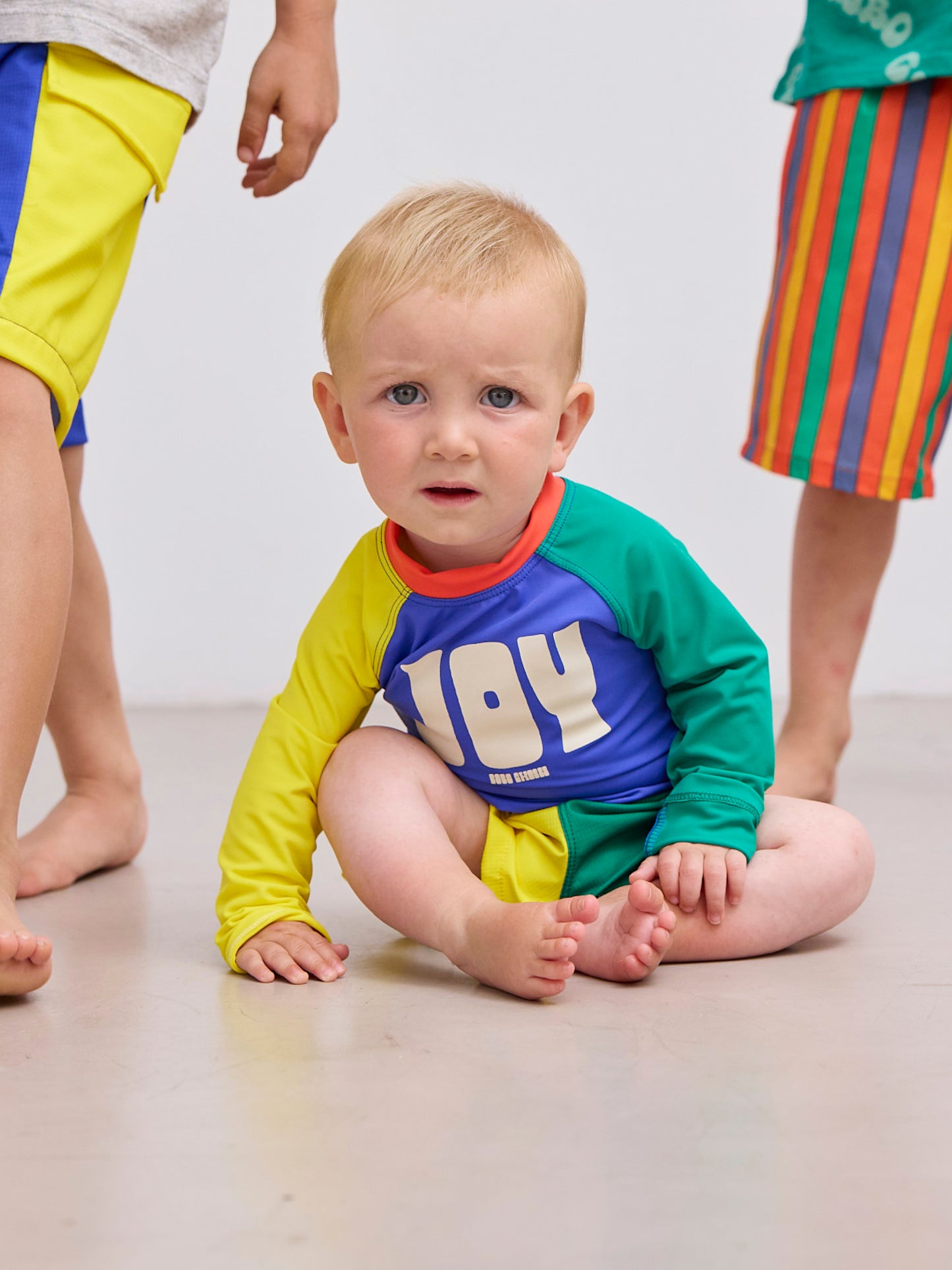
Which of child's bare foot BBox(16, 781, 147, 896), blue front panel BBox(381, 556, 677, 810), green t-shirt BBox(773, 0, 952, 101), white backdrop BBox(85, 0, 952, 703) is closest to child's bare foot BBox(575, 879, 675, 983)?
blue front panel BBox(381, 556, 677, 810)

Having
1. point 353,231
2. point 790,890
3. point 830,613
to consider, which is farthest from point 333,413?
point 353,231

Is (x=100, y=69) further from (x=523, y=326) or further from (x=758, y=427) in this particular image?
(x=758, y=427)

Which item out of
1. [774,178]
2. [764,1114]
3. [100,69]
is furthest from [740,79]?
[764,1114]

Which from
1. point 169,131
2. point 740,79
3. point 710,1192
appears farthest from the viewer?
point 740,79

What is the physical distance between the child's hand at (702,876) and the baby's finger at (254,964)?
0.26m

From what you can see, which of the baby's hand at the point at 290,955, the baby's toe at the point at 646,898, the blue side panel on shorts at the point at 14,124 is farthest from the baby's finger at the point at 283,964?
the blue side panel on shorts at the point at 14,124

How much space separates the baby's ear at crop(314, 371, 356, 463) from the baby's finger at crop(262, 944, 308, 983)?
0.35 metres

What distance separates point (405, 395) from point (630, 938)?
40cm

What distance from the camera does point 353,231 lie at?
2.46 metres

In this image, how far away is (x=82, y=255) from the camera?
1042 millimetres

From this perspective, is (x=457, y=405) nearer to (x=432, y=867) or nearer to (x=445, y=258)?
(x=445, y=258)

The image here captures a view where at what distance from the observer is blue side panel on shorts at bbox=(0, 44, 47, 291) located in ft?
3.29

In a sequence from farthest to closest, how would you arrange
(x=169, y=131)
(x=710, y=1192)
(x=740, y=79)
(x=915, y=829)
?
(x=740, y=79) < (x=915, y=829) < (x=169, y=131) < (x=710, y=1192)

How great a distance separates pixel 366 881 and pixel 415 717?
0.14m
